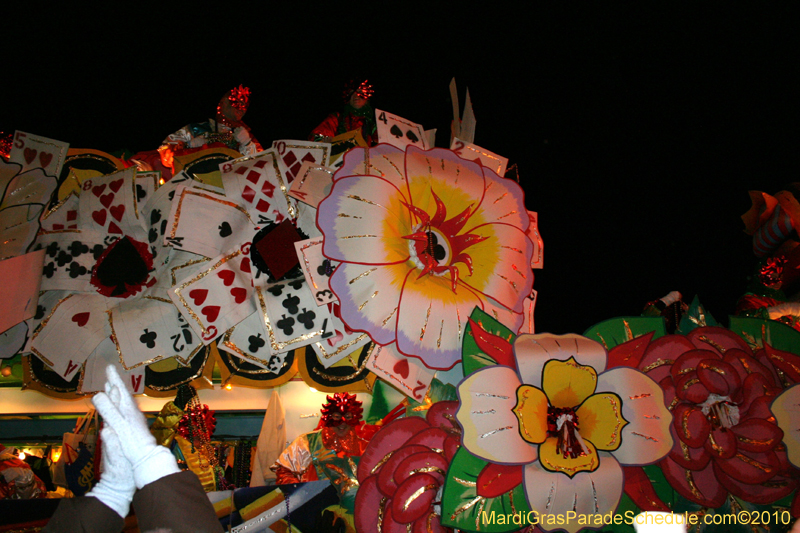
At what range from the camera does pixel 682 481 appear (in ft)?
5.70

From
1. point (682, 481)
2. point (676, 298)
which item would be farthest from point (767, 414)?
point (676, 298)

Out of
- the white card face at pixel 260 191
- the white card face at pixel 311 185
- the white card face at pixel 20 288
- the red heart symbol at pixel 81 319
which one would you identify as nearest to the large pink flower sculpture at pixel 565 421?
the white card face at pixel 311 185

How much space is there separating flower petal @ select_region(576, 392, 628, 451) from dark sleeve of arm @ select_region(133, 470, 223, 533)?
1215mm

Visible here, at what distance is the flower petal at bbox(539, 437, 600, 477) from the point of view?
1559 mm

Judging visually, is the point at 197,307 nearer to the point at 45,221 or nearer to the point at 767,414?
the point at 45,221

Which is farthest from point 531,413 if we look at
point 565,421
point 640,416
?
point 640,416

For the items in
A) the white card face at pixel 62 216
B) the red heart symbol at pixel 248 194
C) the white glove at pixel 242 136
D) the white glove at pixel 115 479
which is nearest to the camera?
the white glove at pixel 115 479

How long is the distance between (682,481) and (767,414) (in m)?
0.47

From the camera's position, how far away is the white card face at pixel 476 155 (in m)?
2.15

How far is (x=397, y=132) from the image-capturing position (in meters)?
2.02

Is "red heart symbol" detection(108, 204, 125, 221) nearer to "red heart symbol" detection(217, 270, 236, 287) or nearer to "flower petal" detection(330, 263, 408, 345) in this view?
"red heart symbol" detection(217, 270, 236, 287)

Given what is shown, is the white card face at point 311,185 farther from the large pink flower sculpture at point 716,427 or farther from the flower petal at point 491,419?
the large pink flower sculpture at point 716,427

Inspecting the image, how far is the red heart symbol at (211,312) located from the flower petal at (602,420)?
1.41 m

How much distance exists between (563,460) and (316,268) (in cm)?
112
